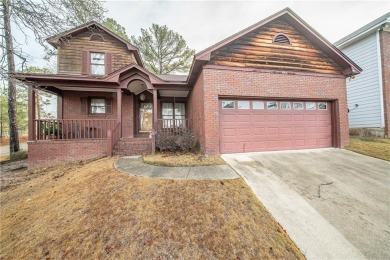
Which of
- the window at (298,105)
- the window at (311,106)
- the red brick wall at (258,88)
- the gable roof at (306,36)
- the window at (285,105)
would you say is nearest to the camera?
the red brick wall at (258,88)

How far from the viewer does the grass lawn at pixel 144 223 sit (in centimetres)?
228

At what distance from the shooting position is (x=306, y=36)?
750cm

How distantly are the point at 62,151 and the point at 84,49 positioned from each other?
6.90 meters

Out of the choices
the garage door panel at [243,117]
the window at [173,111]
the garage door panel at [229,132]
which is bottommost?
the garage door panel at [229,132]

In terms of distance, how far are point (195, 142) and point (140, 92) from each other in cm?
544

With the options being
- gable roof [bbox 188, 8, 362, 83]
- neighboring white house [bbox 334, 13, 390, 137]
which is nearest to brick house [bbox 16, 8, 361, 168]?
gable roof [bbox 188, 8, 362, 83]

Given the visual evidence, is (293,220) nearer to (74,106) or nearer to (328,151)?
(328,151)

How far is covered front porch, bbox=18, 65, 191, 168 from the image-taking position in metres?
7.16

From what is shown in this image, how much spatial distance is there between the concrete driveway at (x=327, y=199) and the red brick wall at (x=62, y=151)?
20.0 feet

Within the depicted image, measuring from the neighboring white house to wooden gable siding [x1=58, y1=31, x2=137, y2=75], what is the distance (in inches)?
579

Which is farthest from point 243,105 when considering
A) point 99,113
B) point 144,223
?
point 99,113

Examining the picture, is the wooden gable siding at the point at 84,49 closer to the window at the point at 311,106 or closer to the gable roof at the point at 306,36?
the gable roof at the point at 306,36

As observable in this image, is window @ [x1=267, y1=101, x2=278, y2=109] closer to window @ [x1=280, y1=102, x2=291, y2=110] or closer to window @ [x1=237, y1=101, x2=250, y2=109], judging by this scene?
window @ [x1=280, y1=102, x2=291, y2=110]

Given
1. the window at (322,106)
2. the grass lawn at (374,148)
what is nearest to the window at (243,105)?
the window at (322,106)
